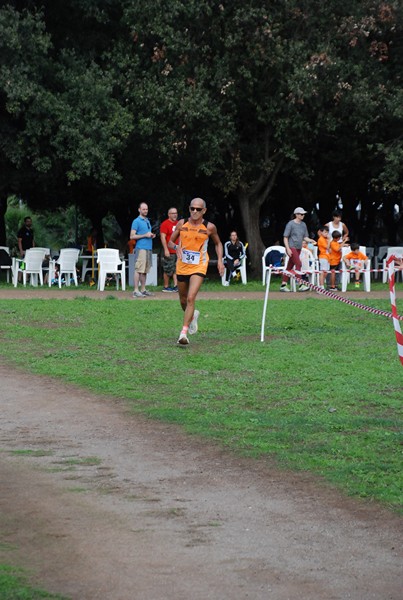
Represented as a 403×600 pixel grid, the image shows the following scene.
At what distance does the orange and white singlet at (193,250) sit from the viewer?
1661 cm

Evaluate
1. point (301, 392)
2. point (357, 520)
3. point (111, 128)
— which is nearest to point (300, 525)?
point (357, 520)

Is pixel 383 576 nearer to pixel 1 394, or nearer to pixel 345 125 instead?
pixel 1 394

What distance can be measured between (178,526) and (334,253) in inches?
911

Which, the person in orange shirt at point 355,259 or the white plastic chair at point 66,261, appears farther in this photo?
the white plastic chair at point 66,261

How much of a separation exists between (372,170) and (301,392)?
2709 centimetres

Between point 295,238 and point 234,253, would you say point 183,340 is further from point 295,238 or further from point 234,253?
point 234,253

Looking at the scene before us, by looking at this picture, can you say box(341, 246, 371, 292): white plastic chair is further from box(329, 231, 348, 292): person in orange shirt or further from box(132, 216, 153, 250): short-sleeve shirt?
box(132, 216, 153, 250): short-sleeve shirt

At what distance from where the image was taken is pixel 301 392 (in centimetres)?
1194

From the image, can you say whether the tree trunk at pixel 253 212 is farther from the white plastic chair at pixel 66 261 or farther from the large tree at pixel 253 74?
the white plastic chair at pixel 66 261

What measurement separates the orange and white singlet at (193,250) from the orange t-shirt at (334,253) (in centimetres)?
1313

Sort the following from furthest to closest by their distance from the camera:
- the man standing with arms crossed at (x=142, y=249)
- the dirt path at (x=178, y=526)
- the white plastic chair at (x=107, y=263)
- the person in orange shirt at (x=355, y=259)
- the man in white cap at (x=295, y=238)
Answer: the white plastic chair at (x=107, y=263), the person in orange shirt at (x=355, y=259), the man in white cap at (x=295, y=238), the man standing with arms crossed at (x=142, y=249), the dirt path at (x=178, y=526)

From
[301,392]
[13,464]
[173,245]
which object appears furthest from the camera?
[173,245]

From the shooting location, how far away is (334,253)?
1163 inches

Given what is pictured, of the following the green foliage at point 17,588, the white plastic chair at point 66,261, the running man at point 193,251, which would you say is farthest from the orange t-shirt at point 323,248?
the green foliage at point 17,588
